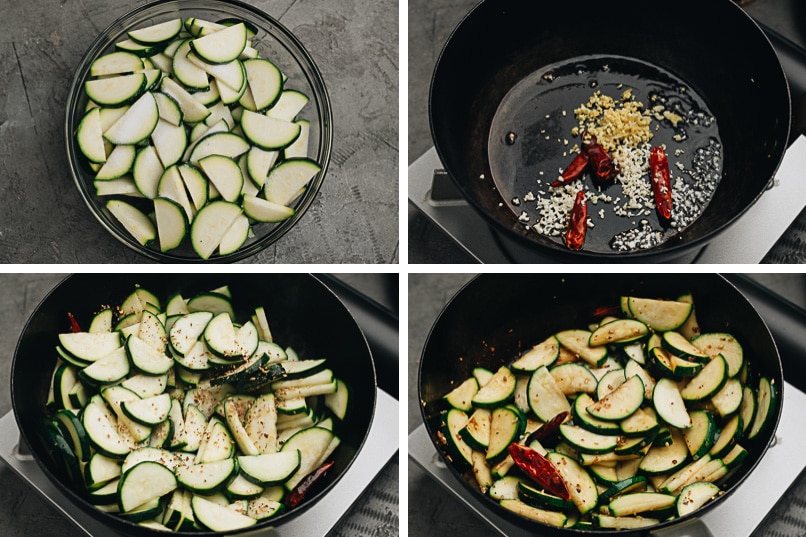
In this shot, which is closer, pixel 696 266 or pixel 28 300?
pixel 696 266

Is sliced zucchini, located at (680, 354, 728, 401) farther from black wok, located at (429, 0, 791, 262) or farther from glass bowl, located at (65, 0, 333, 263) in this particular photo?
glass bowl, located at (65, 0, 333, 263)

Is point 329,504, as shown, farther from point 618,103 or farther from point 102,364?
point 618,103

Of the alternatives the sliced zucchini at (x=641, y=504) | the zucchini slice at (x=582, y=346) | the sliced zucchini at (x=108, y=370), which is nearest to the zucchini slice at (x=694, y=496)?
the sliced zucchini at (x=641, y=504)

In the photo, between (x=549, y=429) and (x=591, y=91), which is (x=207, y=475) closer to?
(x=549, y=429)

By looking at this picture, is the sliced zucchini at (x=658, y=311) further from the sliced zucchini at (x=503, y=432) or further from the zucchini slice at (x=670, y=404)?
the sliced zucchini at (x=503, y=432)

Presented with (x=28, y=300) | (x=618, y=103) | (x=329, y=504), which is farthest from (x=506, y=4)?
(x=28, y=300)

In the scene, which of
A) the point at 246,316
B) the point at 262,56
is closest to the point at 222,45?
the point at 262,56
